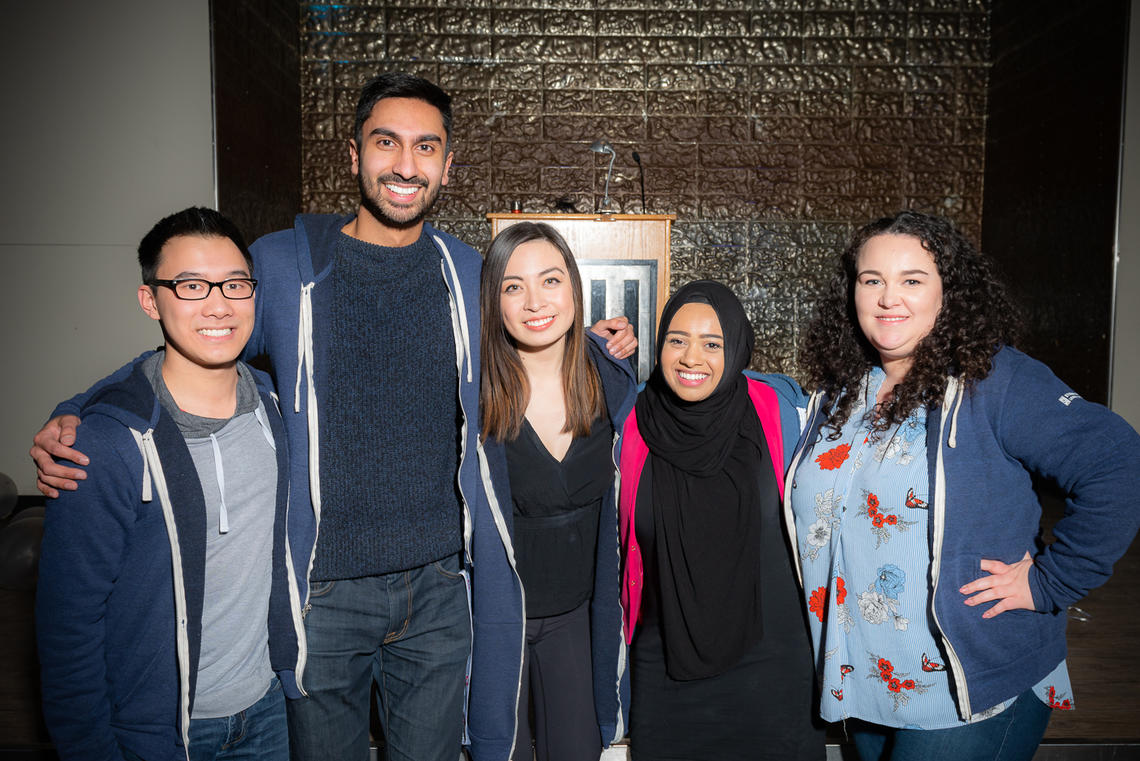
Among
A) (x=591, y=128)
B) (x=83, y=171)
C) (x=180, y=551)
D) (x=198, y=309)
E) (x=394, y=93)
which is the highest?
(x=591, y=128)

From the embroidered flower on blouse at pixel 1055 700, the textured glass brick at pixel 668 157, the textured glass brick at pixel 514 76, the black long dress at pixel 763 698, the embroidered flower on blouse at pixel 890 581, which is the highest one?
the textured glass brick at pixel 514 76

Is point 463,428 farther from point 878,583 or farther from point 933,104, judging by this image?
point 933,104

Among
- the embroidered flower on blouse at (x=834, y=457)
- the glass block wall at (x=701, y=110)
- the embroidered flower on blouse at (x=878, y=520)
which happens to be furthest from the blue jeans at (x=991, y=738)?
the glass block wall at (x=701, y=110)

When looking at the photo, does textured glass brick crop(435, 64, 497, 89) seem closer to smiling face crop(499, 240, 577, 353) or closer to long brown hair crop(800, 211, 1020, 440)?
smiling face crop(499, 240, 577, 353)

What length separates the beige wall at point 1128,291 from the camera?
12.6 ft

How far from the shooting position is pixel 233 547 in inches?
48.3

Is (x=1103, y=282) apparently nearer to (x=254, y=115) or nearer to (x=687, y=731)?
(x=687, y=731)

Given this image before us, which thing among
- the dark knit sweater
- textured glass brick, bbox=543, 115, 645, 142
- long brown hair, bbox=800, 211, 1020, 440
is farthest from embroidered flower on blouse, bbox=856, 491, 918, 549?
textured glass brick, bbox=543, 115, 645, 142

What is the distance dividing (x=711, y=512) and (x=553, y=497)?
0.37 metres

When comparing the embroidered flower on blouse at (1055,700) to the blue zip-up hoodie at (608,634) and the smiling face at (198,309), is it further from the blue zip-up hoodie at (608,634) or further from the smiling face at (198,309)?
the smiling face at (198,309)

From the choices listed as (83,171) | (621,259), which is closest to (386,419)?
(83,171)

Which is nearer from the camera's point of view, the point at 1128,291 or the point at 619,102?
the point at 1128,291

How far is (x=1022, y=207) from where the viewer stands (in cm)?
473

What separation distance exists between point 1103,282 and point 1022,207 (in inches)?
38.4
